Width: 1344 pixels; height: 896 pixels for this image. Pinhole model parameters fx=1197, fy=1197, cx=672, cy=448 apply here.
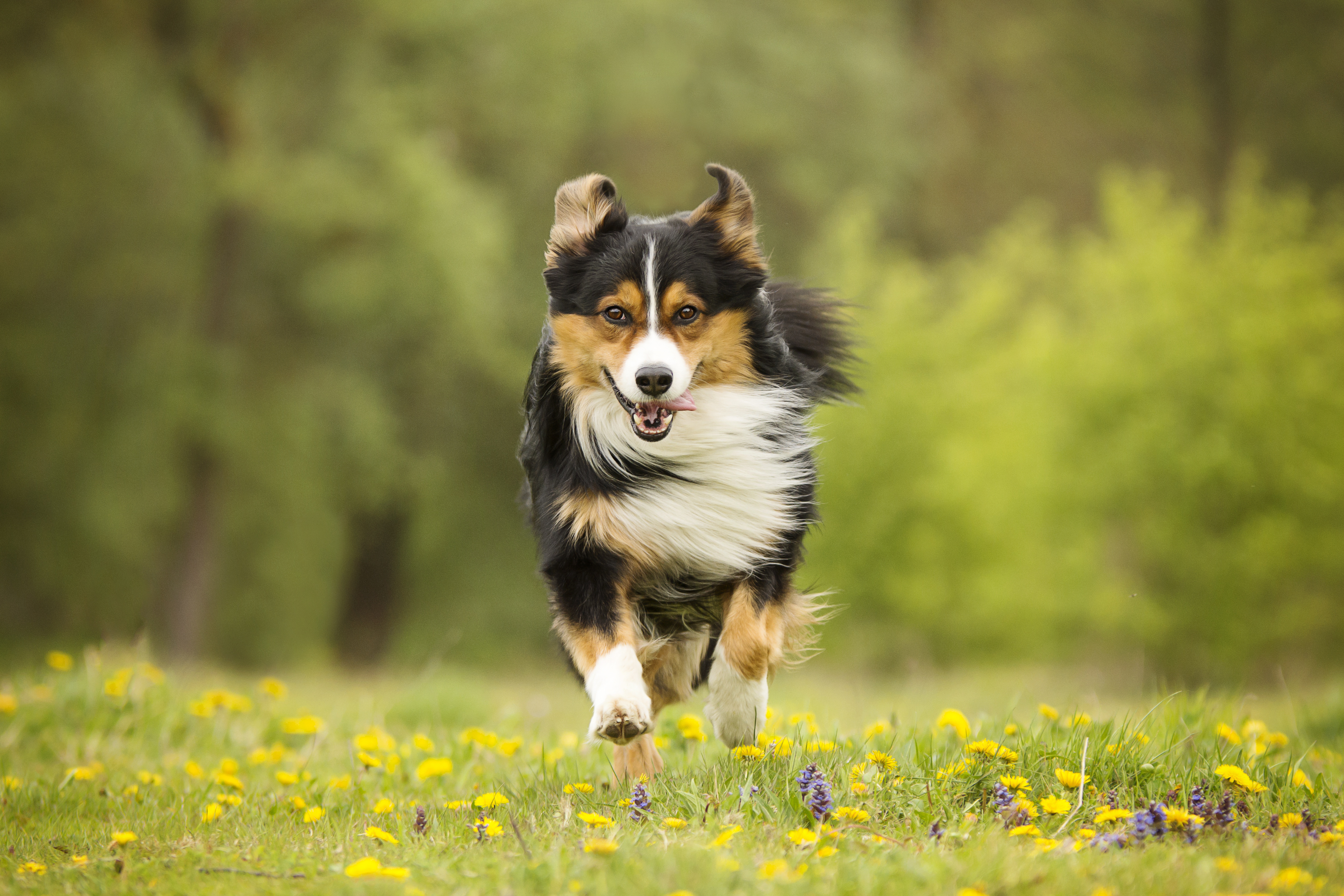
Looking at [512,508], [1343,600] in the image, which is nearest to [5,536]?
[512,508]

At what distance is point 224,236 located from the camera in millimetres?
14984

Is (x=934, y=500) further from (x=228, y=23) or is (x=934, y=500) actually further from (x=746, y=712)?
(x=746, y=712)

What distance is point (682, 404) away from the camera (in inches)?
170

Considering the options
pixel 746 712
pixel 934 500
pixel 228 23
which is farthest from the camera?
pixel 934 500

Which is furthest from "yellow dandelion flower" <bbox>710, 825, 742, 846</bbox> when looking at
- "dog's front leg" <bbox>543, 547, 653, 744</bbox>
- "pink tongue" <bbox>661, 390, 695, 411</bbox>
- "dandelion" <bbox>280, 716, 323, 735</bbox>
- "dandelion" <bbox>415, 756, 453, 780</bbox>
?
"dandelion" <bbox>280, 716, 323, 735</bbox>

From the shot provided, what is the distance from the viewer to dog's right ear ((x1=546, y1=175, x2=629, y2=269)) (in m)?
4.53

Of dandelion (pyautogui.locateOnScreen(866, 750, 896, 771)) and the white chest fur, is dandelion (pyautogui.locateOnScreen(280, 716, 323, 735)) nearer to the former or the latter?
the white chest fur

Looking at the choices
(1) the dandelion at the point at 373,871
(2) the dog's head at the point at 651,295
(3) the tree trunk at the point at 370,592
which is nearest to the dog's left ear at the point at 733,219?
(2) the dog's head at the point at 651,295

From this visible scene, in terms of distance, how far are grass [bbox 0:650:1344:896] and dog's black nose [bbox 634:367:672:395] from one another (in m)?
1.25

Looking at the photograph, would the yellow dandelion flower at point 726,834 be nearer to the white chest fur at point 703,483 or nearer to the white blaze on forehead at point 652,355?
the white chest fur at point 703,483

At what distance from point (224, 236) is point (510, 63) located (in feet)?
14.4

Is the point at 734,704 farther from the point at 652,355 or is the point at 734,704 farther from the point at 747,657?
the point at 652,355

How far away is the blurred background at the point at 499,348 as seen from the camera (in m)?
14.5

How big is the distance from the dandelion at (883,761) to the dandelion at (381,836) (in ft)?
4.73
